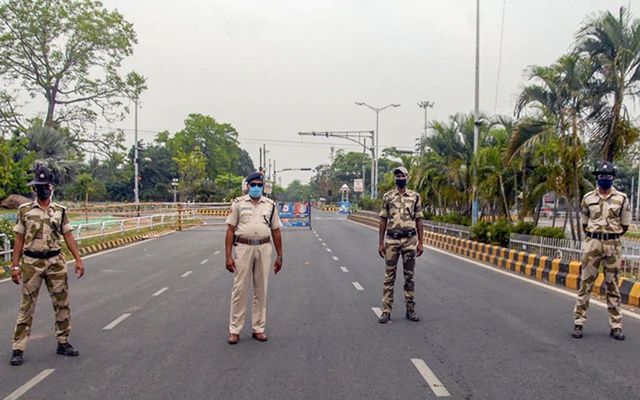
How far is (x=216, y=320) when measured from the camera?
7.70m

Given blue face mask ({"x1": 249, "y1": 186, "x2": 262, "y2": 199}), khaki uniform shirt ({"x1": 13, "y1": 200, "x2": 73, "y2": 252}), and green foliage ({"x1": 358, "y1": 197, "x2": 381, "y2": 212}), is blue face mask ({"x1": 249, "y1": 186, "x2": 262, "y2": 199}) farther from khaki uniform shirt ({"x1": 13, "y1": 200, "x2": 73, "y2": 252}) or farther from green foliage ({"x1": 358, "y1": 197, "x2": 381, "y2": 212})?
green foliage ({"x1": 358, "y1": 197, "x2": 381, "y2": 212})

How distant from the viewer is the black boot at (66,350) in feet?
19.5

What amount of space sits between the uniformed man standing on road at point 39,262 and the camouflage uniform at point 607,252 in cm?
589

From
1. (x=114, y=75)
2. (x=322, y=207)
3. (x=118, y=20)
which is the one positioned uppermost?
(x=118, y=20)

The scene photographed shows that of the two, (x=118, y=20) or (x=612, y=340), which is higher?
(x=118, y=20)

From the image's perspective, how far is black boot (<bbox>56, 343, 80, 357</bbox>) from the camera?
5930mm

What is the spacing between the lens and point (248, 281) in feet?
21.3

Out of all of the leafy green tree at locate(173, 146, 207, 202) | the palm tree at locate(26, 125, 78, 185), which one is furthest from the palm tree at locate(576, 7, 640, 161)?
the leafy green tree at locate(173, 146, 207, 202)

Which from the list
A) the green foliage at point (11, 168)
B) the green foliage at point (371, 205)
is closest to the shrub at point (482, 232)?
the green foliage at point (11, 168)

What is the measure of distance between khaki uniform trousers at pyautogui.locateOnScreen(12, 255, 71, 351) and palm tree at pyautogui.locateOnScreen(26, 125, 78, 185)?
21363 mm

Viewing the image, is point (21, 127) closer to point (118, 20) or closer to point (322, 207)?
point (118, 20)

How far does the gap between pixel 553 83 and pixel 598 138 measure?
2.80 meters

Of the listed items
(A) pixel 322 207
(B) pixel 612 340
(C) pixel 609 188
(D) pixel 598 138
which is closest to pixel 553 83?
(D) pixel 598 138

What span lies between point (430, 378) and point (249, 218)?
2.70m
